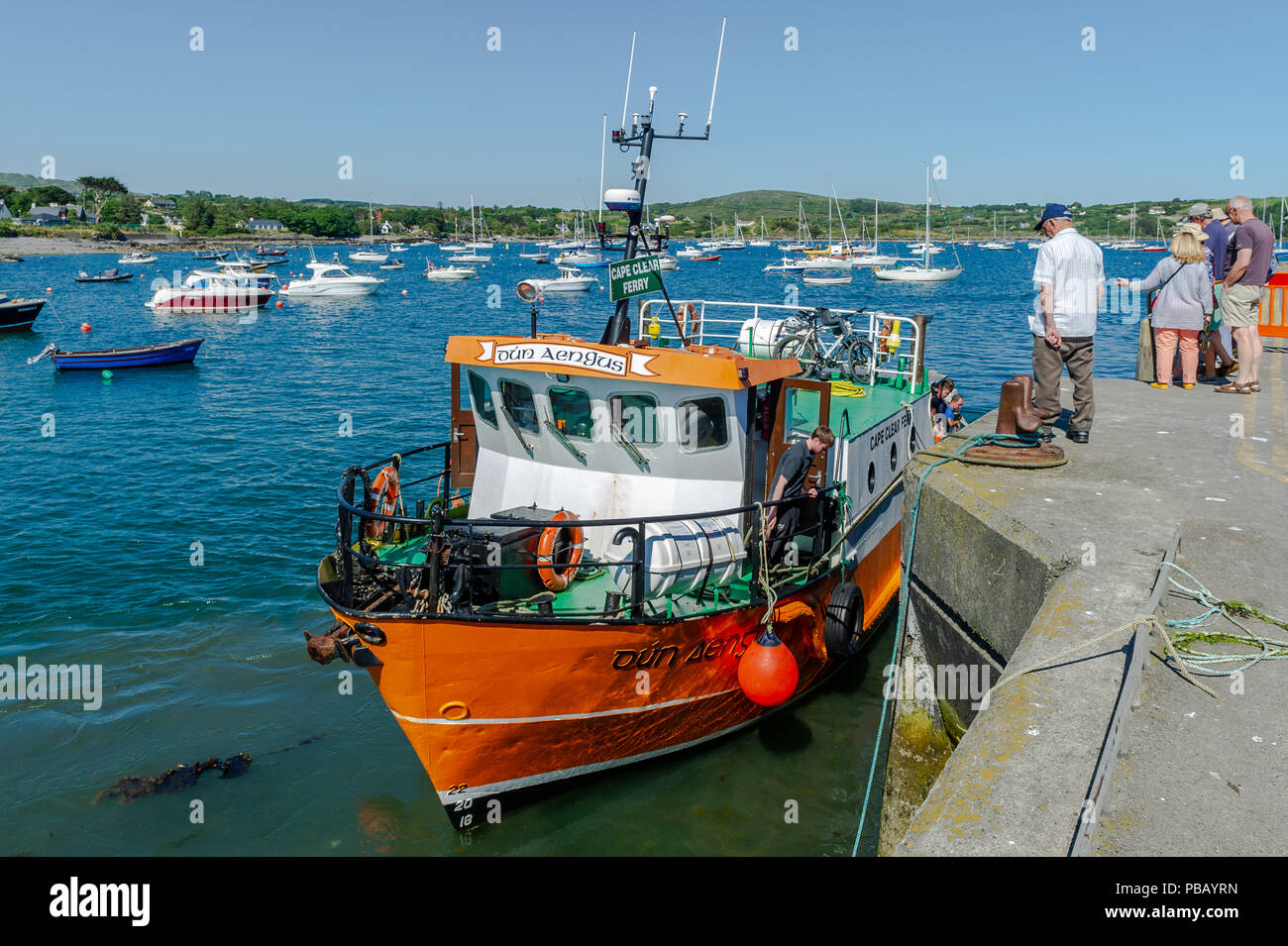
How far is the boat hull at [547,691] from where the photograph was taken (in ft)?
24.4

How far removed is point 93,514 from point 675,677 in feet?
48.3

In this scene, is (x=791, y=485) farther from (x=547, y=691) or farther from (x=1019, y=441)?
(x=547, y=691)

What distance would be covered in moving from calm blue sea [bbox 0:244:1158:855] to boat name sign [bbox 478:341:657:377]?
3.93 metres

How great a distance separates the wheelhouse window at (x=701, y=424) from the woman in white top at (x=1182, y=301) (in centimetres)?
582

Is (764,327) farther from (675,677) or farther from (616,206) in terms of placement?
(675,677)

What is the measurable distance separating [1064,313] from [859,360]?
660cm

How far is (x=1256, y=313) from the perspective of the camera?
34.8ft

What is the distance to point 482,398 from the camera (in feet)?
31.1

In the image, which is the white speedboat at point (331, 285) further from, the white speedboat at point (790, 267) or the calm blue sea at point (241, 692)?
the white speedboat at point (790, 267)

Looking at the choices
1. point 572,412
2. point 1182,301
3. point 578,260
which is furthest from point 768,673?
point 578,260

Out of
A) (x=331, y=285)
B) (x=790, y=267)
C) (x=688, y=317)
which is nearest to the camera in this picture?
(x=688, y=317)

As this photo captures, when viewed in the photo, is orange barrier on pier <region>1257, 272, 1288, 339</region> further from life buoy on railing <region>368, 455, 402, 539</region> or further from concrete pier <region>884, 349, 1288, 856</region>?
life buoy on railing <region>368, 455, 402, 539</region>

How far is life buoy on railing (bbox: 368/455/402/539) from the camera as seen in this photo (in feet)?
32.0
